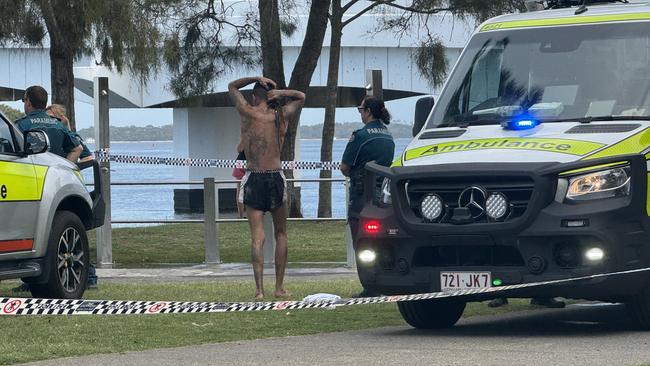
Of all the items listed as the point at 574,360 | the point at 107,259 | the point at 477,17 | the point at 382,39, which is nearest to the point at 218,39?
the point at 477,17

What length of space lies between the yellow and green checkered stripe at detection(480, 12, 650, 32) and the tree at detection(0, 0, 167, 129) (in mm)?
9422

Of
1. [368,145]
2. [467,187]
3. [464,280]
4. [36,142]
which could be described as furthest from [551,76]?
[36,142]

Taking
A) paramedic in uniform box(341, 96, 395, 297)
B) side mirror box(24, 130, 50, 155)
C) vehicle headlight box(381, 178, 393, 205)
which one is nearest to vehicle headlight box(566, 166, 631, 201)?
vehicle headlight box(381, 178, 393, 205)

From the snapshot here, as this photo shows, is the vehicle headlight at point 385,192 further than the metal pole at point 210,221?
No

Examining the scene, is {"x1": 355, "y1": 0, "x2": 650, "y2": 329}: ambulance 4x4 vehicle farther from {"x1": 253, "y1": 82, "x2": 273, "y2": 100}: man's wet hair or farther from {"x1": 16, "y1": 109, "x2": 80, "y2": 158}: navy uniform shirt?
{"x1": 16, "y1": 109, "x2": 80, "y2": 158}: navy uniform shirt

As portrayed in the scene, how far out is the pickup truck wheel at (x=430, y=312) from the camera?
1092 cm

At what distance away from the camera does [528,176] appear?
9836 millimetres

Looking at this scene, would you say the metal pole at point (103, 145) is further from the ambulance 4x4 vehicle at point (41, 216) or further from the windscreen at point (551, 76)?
the windscreen at point (551, 76)

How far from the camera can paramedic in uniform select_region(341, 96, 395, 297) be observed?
13008 mm

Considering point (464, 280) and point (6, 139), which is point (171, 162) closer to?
point (6, 139)

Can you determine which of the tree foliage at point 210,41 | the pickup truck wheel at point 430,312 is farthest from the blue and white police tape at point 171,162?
the pickup truck wheel at point 430,312

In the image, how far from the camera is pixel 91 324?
11117mm

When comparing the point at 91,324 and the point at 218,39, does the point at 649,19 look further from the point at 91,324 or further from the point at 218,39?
the point at 218,39

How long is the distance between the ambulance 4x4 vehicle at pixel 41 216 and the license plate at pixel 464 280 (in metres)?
3.58
